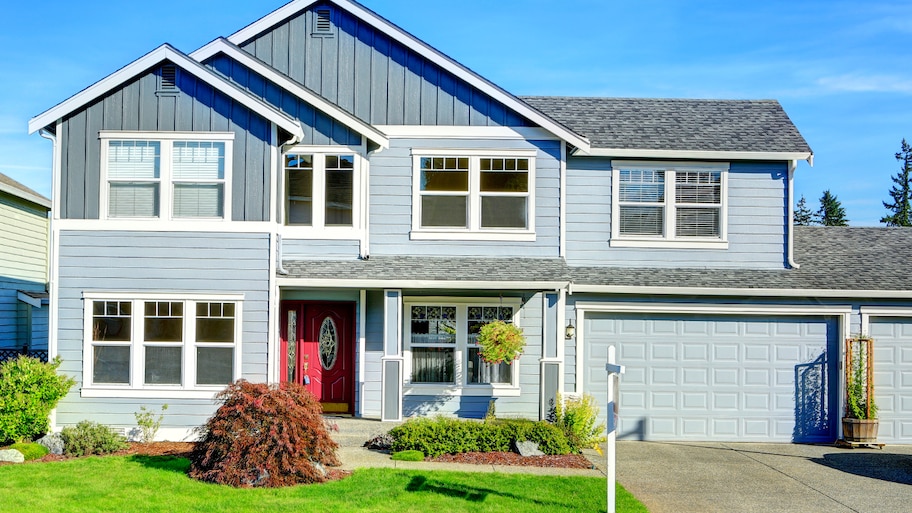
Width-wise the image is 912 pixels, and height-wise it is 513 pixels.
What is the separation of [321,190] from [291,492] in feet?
21.2

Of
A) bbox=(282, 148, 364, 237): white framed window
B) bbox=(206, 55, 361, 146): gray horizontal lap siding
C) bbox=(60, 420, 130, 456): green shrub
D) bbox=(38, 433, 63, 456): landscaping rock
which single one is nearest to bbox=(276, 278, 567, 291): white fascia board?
bbox=(282, 148, 364, 237): white framed window

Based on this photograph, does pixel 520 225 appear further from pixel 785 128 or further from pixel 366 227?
pixel 785 128

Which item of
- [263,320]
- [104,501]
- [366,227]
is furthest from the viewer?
[366,227]

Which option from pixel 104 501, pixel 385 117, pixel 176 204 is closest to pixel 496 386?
pixel 385 117

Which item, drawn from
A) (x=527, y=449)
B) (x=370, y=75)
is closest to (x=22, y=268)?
A: (x=370, y=75)

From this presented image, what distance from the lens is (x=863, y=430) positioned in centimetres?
1502

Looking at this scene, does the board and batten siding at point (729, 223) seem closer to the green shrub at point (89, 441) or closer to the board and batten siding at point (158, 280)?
the board and batten siding at point (158, 280)

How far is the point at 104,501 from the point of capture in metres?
9.63

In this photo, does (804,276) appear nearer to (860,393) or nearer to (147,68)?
(860,393)

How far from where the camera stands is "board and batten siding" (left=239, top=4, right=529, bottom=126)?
51.3 feet

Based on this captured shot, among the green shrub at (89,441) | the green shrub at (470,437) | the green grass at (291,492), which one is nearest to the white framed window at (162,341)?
the green shrub at (89,441)

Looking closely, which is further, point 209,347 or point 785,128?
point 785,128

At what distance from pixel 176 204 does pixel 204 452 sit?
14.7 feet

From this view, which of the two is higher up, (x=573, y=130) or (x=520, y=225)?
(x=573, y=130)
